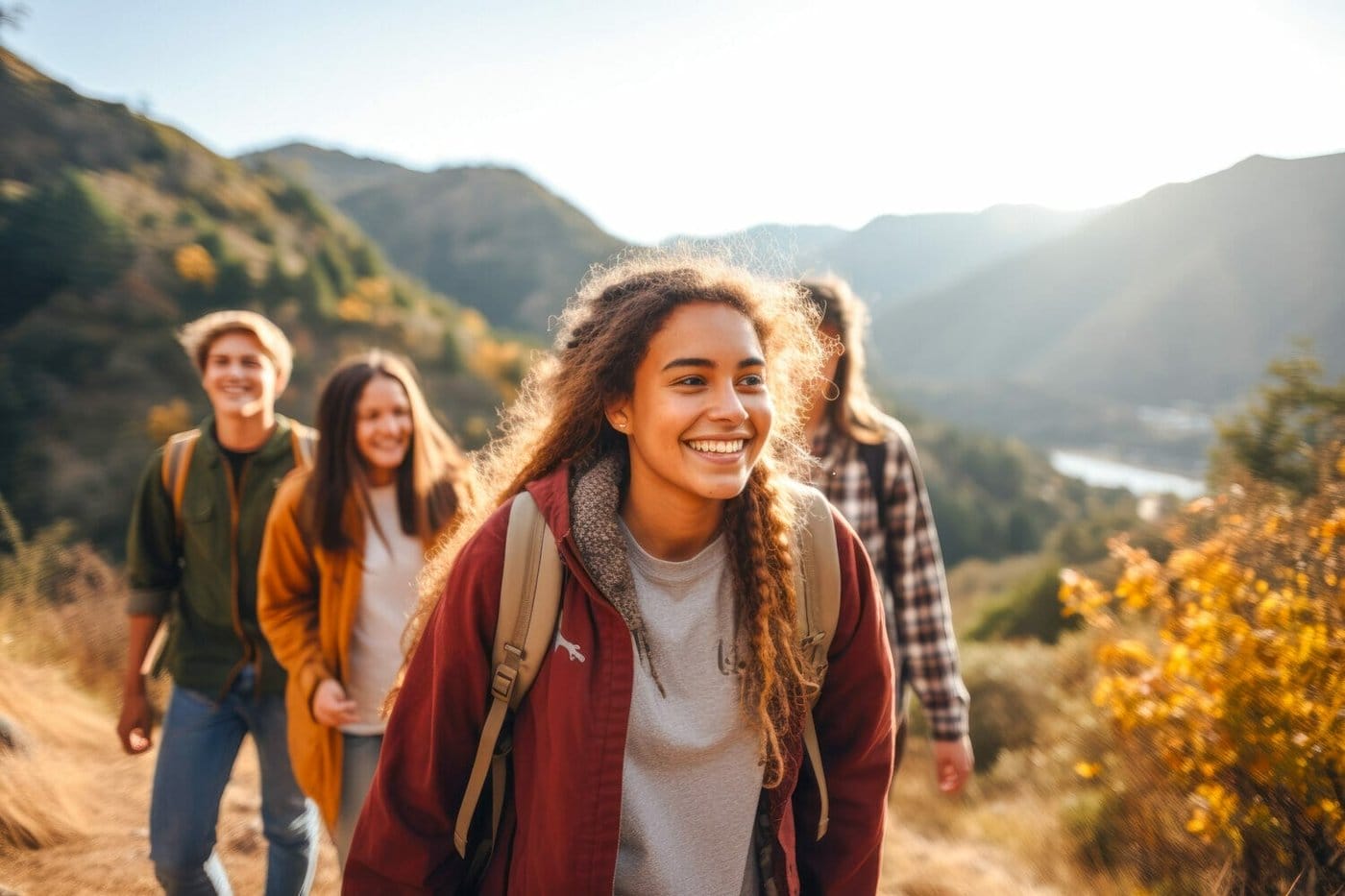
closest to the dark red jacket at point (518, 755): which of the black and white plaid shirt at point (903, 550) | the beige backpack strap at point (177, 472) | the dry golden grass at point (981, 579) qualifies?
the black and white plaid shirt at point (903, 550)

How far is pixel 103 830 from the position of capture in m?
3.55

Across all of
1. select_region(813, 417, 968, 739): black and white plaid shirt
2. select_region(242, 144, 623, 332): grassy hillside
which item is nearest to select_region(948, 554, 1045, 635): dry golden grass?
select_region(813, 417, 968, 739): black and white plaid shirt

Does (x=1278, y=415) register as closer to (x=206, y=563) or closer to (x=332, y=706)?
(x=332, y=706)

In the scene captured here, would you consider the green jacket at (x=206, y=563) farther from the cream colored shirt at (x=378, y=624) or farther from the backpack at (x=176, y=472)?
the cream colored shirt at (x=378, y=624)

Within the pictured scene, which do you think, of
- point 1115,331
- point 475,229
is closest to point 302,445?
point 1115,331

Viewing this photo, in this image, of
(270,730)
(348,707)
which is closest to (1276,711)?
(348,707)

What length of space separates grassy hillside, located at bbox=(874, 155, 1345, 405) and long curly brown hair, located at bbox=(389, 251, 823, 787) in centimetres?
346

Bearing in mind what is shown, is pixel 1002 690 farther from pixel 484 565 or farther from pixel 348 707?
pixel 484 565

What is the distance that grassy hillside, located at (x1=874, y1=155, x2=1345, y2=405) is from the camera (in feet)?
43.6

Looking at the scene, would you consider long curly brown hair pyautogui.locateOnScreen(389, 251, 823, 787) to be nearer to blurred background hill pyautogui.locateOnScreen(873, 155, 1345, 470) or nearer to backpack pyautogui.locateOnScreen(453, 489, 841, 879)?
backpack pyautogui.locateOnScreen(453, 489, 841, 879)

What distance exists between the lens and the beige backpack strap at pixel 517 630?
1.32 meters

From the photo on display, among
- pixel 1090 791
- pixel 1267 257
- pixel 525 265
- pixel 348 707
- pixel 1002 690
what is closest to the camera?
pixel 348 707

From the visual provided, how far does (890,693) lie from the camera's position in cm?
Result: 152

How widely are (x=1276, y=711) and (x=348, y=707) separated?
2701 mm
